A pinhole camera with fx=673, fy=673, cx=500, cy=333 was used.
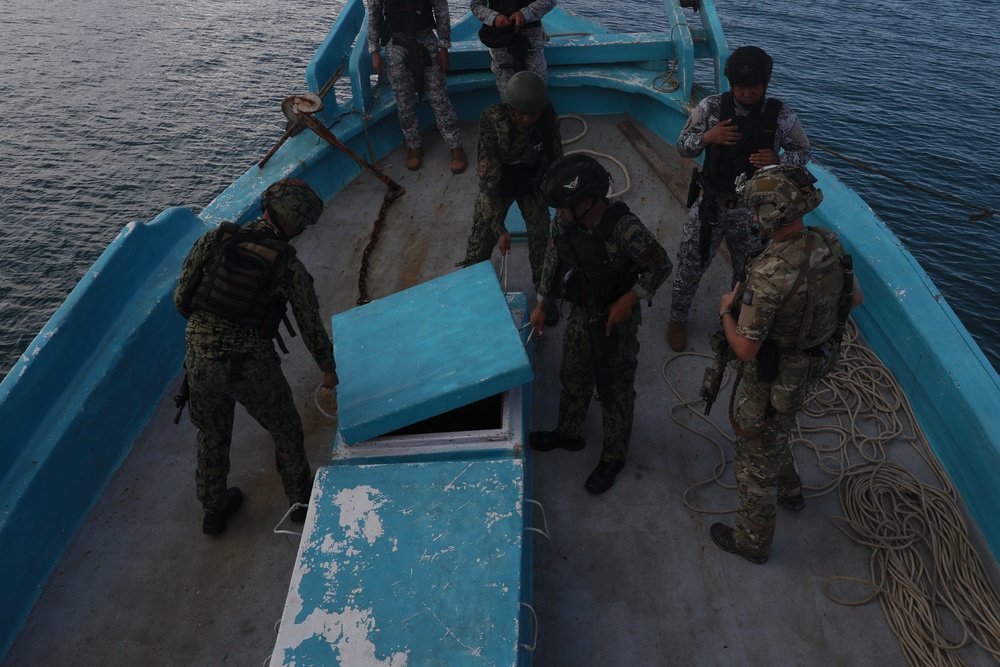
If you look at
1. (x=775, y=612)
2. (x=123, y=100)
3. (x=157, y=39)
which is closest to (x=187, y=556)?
(x=775, y=612)

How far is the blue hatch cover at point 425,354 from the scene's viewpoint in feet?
9.90

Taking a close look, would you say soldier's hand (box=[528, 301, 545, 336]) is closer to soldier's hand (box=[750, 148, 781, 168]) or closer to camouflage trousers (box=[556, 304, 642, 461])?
camouflage trousers (box=[556, 304, 642, 461])

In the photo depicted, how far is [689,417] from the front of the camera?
4.07 meters

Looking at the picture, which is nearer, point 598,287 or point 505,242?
point 598,287

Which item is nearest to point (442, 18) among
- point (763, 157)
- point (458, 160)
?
point (458, 160)

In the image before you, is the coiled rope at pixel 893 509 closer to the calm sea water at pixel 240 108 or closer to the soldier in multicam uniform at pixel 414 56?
the soldier in multicam uniform at pixel 414 56

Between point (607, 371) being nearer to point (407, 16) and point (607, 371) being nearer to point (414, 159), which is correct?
point (414, 159)

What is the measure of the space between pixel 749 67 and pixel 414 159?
3538mm

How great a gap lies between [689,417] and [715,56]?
3.67 meters

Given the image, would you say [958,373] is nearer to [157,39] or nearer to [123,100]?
[123,100]

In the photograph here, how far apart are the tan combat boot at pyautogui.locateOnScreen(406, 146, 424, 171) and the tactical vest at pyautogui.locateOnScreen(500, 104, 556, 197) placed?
220 centimetres

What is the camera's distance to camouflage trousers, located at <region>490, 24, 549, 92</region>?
589cm

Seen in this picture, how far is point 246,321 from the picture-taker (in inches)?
117

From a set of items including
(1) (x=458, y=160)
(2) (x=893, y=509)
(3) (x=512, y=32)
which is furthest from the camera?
(1) (x=458, y=160)
